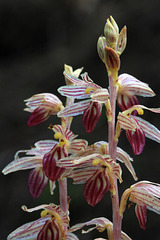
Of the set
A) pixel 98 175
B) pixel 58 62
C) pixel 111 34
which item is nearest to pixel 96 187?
pixel 98 175

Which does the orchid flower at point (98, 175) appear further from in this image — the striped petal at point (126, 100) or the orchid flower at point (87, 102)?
the striped petal at point (126, 100)

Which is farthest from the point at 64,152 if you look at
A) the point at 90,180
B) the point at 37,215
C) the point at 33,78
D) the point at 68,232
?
the point at 33,78

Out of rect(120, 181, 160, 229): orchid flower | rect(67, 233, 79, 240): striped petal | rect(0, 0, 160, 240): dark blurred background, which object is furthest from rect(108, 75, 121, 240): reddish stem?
rect(0, 0, 160, 240): dark blurred background

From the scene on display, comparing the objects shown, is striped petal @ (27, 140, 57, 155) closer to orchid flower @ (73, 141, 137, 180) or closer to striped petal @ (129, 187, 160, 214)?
orchid flower @ (73, 141, 137, 180)

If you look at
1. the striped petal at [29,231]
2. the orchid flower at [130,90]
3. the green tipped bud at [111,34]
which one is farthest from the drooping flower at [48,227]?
the green tipped bud at [111,34]

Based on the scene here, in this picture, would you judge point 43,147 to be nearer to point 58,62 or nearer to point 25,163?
point 25,163
